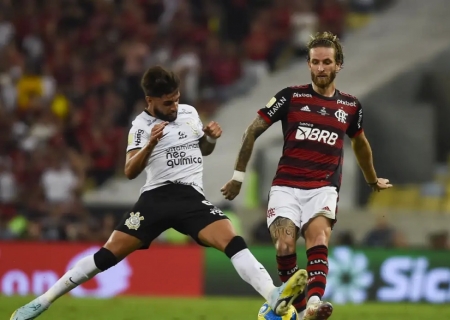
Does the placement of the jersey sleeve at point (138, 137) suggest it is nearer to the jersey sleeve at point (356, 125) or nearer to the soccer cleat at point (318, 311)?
the jersey sleeve at point (356, 125)

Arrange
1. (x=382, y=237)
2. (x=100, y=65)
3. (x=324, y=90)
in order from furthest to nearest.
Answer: (x=100, y=65), (x=382, y=237), (x=324, y=90)

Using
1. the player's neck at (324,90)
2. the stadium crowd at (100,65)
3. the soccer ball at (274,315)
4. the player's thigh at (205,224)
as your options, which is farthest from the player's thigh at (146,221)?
the stadium crowd at (100,65)

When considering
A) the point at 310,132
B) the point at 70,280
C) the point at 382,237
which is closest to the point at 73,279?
the point at 70,280

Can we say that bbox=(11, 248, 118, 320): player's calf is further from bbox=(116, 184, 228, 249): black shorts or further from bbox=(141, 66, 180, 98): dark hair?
bbox=(141, 66, 180, 98): dark hair

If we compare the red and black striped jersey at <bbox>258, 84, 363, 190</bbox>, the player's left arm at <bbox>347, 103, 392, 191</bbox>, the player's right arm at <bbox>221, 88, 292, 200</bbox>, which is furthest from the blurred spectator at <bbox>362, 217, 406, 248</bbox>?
the player's right arm at <bbox>221, 88, 292, 200</bbox>

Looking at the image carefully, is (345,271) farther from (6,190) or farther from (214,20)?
(214,20)

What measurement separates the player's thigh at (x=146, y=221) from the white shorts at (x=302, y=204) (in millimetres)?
907

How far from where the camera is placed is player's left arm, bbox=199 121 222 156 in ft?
30.0

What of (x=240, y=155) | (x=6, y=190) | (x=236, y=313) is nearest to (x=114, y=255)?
(x=240, y=155)

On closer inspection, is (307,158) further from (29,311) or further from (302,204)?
(29,311)

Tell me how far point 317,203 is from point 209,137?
3.52 ft

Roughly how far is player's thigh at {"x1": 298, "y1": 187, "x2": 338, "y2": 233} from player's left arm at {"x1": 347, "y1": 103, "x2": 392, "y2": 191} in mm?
605

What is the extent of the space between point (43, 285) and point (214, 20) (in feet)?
30.9

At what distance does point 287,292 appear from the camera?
8.14 m
